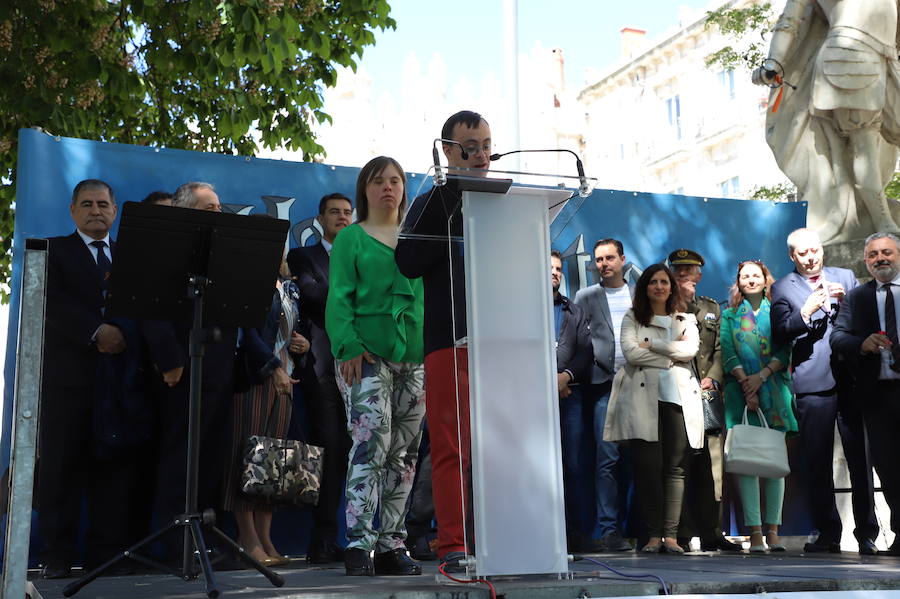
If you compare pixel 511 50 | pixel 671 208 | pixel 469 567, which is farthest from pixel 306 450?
pixel 511 50

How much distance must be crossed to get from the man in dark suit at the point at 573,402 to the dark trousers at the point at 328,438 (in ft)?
5.65

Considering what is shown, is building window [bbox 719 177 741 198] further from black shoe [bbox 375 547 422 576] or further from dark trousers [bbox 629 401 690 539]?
black shoe [bbox 375 547 422 576]

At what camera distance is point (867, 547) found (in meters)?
7.42

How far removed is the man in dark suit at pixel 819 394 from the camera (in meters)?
7.57

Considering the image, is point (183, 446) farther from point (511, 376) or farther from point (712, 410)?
point (712, 410)

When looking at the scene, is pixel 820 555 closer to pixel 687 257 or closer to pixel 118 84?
pixel 687 257

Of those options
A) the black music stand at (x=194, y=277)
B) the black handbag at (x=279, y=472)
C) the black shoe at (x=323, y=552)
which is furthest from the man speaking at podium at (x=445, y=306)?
the black shoe at (x=323, y=552)

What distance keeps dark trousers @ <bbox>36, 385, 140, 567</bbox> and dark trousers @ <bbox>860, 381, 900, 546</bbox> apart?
186 inches

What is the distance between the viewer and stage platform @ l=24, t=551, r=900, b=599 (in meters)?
3.98

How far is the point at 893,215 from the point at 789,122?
1.21 metres

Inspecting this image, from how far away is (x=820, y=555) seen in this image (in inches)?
283

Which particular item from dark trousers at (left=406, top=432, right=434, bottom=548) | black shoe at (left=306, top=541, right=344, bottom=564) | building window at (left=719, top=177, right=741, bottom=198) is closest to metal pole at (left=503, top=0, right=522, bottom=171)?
dark trousers at (left=406, top=432, right=434, bottom=548)

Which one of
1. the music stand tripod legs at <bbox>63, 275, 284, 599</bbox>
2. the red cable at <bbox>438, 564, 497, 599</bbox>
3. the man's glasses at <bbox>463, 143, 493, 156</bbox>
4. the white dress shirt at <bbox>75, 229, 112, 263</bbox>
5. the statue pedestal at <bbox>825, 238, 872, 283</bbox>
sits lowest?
the red cable at <bbox>438, 564, 497, 599</bbox>

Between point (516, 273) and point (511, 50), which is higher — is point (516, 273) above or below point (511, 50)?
below
